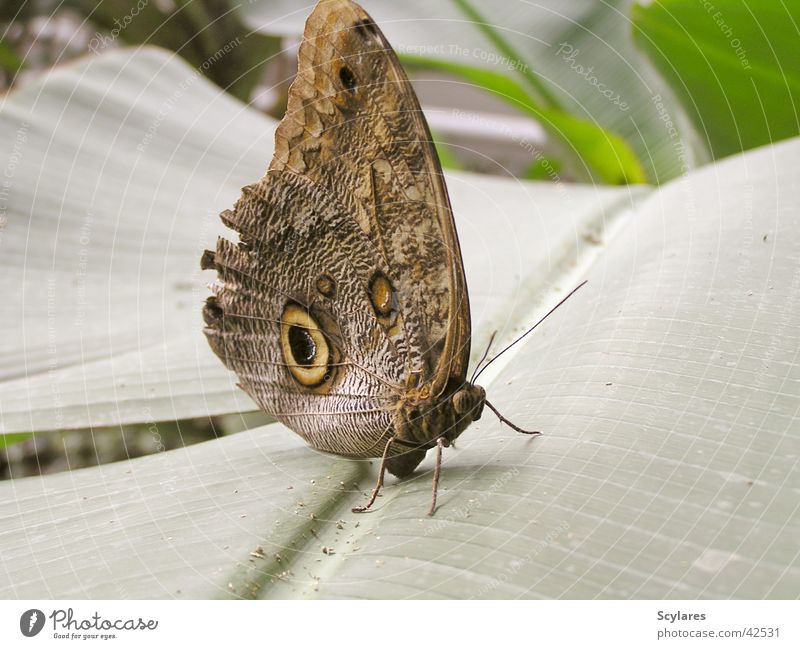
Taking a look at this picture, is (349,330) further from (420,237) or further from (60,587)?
(60,587)

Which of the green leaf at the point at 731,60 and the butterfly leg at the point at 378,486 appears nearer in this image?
the butterfly leg at the point at 378,486

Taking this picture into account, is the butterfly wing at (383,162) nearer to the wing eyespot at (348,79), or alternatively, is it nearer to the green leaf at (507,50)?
the wing eyespot at (348,79)

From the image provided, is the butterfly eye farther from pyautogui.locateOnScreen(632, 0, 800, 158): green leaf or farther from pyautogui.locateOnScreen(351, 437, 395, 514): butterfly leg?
pyautogui.locateOnScreen(632, 0, 800, 158): green leaf

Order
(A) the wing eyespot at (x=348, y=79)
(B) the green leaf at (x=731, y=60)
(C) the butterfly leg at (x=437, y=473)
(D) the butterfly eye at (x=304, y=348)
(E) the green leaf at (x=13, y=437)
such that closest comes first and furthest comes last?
(C) the butterfly leg at (x=437, y=473) → (A) the wing eyespot at (x=348, y=79) → (D) the butterfly eye at (x=304, y=348) → (E) the green leaf at (x=13, y=437) → (B) the green leaf at (x=731, y=60)

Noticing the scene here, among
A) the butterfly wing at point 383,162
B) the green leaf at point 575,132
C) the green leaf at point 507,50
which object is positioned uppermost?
the green leaf at point 507,50

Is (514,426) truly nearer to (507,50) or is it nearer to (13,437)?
(13,437)

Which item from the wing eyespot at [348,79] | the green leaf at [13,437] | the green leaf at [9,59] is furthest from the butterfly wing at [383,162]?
the green leaf at [9,59]

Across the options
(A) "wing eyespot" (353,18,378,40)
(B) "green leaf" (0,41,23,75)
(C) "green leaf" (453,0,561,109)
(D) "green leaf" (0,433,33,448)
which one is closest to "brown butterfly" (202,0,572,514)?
(A) "wing eyespot" (353,18,378,40)
